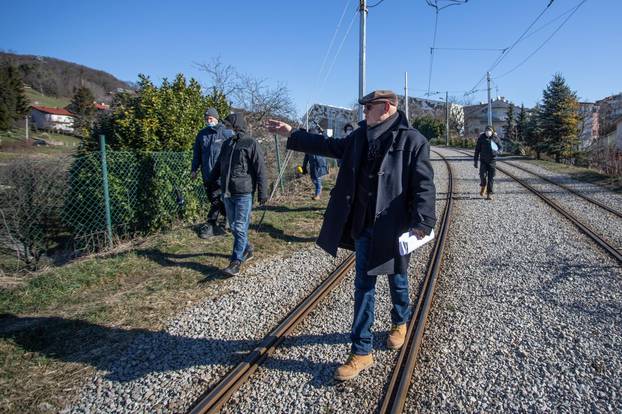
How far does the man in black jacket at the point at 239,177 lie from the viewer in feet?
16.9

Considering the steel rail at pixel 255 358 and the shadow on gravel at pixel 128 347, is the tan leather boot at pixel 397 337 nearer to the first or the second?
the shadow on gravel at pixel 128 347

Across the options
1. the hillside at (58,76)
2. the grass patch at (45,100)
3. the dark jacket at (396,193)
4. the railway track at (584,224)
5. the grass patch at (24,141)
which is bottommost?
the railway track at (584,224)

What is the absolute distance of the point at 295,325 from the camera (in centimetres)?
381

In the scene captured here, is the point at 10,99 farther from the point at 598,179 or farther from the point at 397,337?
the point at 598,179

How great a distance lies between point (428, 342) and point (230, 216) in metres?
3.13

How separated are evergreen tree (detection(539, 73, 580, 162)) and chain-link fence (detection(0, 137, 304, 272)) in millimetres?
27033

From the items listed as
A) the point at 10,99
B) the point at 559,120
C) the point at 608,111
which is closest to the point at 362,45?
the point at 559,120

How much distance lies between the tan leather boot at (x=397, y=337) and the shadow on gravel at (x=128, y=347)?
16.6 inches

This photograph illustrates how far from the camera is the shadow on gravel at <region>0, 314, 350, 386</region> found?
127 inches

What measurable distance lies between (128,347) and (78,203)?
4.20 m

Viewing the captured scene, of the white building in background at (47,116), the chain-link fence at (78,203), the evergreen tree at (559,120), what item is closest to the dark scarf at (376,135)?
the chain-link fence at (78,203)

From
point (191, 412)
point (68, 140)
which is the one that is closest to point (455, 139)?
point (68, 140)

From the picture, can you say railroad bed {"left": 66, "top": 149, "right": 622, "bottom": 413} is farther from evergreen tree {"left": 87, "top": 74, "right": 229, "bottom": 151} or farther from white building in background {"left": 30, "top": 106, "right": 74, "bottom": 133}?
white building in background {"left": 30, "top": 106, "right": 74, "bottom": 133}

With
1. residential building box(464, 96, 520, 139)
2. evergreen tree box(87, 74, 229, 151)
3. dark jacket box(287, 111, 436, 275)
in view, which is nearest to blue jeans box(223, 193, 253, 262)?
dark jacket box(287, 111, 436, 275)
